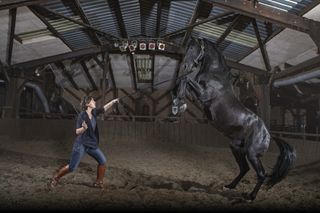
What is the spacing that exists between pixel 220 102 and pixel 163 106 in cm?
1524

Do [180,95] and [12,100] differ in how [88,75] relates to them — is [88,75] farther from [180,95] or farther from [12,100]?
[180,95]

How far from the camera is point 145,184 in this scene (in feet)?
20.5

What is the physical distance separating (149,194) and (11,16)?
24.0 feet

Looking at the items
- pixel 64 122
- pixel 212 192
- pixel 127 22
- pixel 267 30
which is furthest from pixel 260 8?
pixel 64 122

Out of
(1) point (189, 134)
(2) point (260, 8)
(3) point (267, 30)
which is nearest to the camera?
(2) point (260, 8)

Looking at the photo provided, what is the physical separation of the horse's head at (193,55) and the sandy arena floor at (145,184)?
2.12 metres

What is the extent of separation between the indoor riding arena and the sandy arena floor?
33 mm

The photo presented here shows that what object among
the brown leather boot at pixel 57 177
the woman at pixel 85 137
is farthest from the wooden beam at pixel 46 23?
the brown leather boot at pixel 57 177

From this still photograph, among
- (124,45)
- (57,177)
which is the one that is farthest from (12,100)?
(57,177)

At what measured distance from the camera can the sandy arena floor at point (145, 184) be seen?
4.70 meters

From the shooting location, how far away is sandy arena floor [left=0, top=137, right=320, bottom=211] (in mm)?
4703

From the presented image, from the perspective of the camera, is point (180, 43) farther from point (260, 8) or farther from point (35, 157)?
point (35, 157)

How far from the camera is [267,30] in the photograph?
1006 cm

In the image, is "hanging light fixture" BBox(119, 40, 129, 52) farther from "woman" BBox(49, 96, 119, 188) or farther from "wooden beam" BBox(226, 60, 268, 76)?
"woman" BBox(49, 96, 119, 188)
